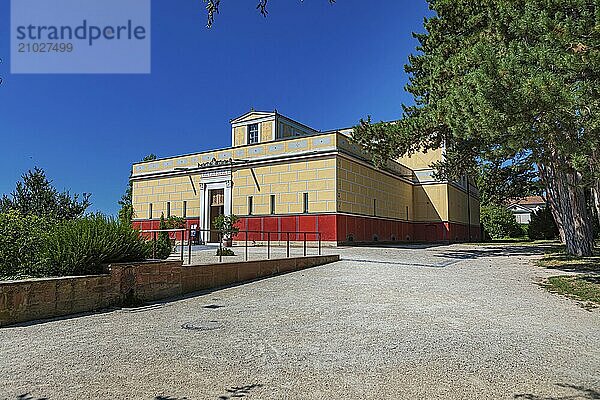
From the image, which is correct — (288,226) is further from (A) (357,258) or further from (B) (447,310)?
(B) (447,310)

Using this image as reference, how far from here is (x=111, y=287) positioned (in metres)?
8.03

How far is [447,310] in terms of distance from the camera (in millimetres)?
8133

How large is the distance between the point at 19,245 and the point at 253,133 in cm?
2996

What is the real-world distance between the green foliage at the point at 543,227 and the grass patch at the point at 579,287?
35.3 meters

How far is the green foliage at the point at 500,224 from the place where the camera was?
54.0m

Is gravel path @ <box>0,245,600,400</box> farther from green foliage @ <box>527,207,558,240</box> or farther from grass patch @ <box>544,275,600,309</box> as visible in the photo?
Result: green foliage @ <box>527,207,558,240</box>

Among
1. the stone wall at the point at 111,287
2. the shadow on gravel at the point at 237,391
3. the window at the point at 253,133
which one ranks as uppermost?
the window at the point at 253,133

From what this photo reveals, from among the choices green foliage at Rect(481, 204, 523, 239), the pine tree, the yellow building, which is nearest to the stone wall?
the pine tree

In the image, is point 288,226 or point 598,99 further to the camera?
point 288,226

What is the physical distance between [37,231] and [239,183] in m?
22.1

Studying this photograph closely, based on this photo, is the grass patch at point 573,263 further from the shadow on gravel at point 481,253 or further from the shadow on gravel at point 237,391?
the shadow on gravel at point 237,391

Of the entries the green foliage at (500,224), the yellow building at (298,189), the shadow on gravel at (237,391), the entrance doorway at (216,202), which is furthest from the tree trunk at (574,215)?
the green foliage at (500,224)

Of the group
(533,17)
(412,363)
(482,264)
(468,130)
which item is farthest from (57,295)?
(482,264)

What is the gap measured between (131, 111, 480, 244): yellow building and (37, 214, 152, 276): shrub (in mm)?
13352
